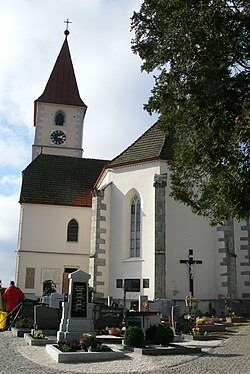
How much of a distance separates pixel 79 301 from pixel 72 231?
1700 centimetres

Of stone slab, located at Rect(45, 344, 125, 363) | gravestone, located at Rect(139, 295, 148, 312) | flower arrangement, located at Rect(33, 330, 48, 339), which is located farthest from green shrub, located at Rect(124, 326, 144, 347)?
gravestone, located at Rect(139, 295, 148, 312)

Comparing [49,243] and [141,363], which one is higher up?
[49,243]

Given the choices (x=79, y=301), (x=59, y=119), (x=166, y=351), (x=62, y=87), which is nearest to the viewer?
(x=166, y=351)

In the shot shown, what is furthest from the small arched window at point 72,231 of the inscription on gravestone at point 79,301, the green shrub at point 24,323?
the inscription on gravestone at point 79,301

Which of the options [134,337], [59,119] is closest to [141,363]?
[134,337]

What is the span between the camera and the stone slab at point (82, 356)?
10298mm

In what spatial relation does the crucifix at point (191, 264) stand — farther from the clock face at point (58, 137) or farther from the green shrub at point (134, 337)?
the clock face at point (58, 137)

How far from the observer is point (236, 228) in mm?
23562

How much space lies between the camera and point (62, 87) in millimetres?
46406

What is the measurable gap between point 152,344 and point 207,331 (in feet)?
13.1

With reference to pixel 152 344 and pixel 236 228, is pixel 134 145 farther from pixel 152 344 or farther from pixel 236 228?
pixel 152 344

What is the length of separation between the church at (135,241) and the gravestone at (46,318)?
515 centimetres

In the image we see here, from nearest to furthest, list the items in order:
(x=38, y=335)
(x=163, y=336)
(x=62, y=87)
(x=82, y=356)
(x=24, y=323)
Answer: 1. (x=82, y=356)
2. (x=163, y=336)
3. (x=38, y=335)
4. (x=24, y=323)
5. (x=62, y=87)

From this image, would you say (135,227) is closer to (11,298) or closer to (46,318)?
(11,298)
